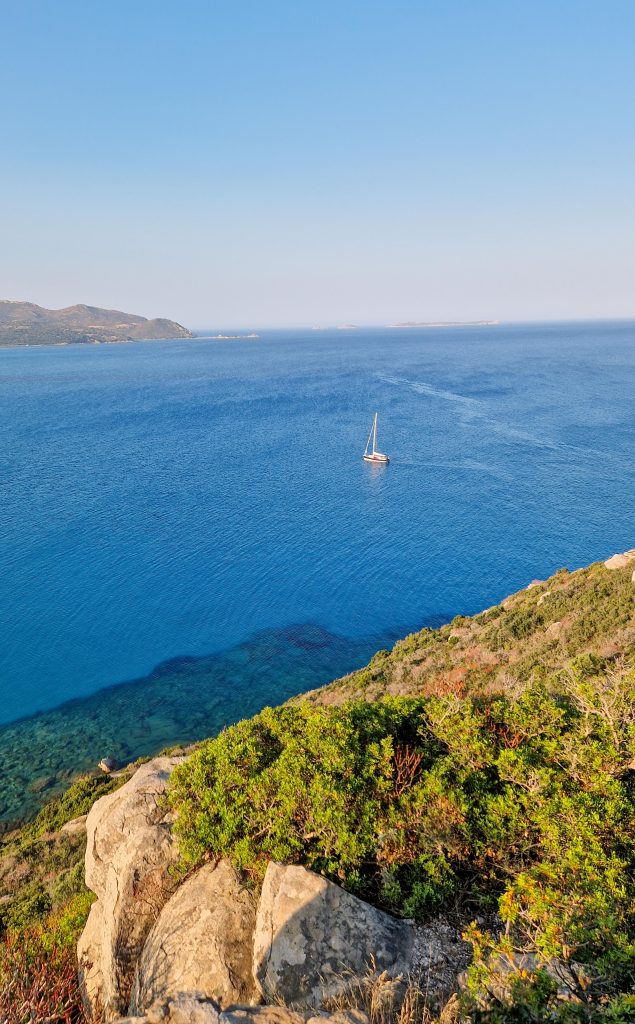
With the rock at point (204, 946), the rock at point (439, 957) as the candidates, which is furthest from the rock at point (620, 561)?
the rock at point (204, 946)

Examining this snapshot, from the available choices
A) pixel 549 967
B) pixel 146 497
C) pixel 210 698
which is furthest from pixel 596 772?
pixel 146 497

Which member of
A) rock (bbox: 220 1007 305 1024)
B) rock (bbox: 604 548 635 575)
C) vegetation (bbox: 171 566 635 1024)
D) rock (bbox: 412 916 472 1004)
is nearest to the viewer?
vegetation (bbox: 171 566 635 1024)

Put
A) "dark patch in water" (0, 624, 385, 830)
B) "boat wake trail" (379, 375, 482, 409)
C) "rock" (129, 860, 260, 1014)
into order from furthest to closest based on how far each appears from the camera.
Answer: "boat wake trail" (379, 375, 482, 409)
"dark patch in water" (0, 624, 385, 830)
"rock" (129, 860, 260, 1014)

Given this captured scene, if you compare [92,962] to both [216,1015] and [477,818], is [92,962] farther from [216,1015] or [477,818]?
[477,818]

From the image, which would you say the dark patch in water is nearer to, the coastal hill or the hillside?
the hillside

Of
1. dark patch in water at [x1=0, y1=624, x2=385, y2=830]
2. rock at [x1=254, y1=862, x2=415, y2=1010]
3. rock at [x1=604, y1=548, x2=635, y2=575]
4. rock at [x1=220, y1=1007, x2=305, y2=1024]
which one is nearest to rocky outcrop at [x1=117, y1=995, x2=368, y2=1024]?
rock at [x1=220, y1=1007, x2=305, y2=1024]

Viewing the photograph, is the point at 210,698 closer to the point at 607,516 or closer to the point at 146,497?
the point at 146,497
